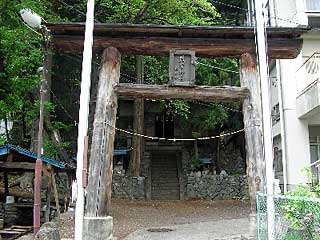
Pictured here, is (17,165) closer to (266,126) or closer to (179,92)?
(179,92)

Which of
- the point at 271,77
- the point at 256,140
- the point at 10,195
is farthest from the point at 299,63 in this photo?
the point at 10,195

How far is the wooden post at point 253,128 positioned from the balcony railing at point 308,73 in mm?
5599

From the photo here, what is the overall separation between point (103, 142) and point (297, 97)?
35.0 feet

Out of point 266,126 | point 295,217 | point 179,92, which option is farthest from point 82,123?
point 295,217

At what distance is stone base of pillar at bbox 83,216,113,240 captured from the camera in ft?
29.2

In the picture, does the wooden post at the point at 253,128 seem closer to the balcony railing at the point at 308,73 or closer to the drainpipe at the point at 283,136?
the balcony railing at the point at 308,73

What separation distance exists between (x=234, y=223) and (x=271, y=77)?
975 centimetres

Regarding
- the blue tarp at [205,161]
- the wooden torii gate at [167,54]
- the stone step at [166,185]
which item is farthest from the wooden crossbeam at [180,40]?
the blue tarp at [205,161]

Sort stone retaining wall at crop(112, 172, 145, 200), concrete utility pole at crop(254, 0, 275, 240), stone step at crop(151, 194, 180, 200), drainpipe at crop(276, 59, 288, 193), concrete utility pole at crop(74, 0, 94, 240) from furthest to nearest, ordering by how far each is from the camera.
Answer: stone step at crop(151, 194, 180, 200)
stone retaining wall at crop(112, 172, 145, 200)
drainpipe at crop(276, 59, 288, 193)
concrete utility pole at crop(254, 0, 275, 240)
concrete utility pole at crop(74, 0, 94, 240)

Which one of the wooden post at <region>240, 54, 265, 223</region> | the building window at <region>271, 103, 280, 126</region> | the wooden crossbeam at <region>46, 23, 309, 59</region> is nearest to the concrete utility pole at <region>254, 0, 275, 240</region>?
the wooden post at <region>240, 54, 265, 223</region>

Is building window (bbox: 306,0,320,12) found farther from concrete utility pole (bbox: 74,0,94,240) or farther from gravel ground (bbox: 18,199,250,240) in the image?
concrete utility pole (bbox: 74,0,94,240)

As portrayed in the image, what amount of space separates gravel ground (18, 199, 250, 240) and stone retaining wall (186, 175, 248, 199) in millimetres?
1082

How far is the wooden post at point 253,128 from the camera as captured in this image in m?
9.34

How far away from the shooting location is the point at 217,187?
2339 cm
